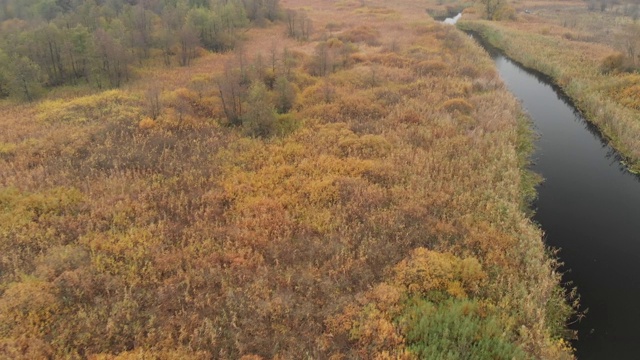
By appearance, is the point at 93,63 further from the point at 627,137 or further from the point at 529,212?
the point at 627,137

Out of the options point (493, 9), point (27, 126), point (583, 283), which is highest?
point (493, 9)

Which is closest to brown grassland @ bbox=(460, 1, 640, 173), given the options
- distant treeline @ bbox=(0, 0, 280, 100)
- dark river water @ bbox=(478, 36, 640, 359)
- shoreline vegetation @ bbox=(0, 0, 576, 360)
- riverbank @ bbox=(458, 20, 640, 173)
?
riverbank @ bbox=(458, 20, 640, 173)

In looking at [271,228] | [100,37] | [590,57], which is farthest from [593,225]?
[100,37]

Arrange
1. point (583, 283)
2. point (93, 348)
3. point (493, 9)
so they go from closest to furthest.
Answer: point (93, 348)
point (583, 283)
point (493, 9)

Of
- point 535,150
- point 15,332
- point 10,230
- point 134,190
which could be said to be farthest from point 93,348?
point 535,150

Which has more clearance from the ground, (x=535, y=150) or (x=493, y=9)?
(x=493, y=9)

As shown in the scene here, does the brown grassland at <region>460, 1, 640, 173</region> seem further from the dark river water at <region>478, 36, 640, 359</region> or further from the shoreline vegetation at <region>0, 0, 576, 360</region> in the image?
the shoreline vegetation at <region>0, 0, 576, 360</region>

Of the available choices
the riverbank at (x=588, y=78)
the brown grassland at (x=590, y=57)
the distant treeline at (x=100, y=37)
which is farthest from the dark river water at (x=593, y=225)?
the distant treeline at (x=100, y=37)
